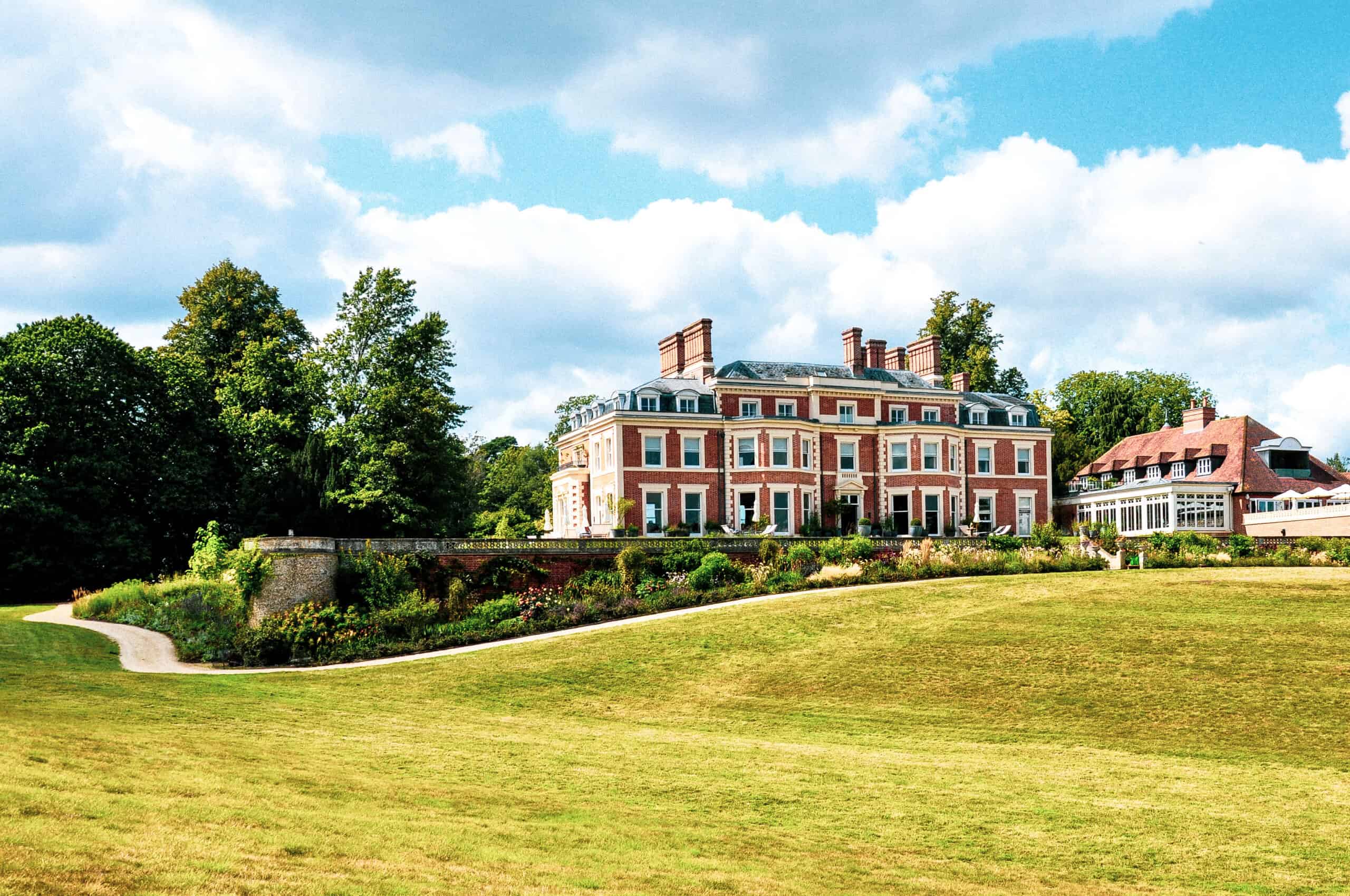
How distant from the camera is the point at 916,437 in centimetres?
5347

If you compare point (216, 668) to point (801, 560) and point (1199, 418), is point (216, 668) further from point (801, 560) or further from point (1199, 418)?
point (1199, 418)

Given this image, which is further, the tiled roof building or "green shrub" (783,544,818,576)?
the tiled roof building

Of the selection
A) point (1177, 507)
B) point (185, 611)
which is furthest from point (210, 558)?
point (1177, 507)

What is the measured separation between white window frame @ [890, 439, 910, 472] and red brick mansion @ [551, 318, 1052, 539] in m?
0.06

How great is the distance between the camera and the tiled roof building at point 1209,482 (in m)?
54.4

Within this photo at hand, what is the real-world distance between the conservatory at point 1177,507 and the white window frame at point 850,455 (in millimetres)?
12341

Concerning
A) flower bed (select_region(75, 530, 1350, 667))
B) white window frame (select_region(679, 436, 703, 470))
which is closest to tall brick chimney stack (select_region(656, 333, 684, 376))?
white window frame (select_region(679, 436, 703, 470))

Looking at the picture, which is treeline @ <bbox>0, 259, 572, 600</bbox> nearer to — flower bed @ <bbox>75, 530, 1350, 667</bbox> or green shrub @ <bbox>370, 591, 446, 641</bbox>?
flower bed @ <bbox>75, 530, 1350, 667</bbox>

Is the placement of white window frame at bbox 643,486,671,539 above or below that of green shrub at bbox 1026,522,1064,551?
above

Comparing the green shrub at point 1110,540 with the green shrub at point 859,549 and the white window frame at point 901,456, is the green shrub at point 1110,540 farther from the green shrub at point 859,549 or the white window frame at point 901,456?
the white window frame at point 901,456

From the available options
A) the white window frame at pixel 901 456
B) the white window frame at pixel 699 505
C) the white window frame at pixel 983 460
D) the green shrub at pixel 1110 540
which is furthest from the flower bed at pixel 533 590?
the white window frame at pixel 983 460

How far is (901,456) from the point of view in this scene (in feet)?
176

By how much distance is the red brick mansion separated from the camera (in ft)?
162

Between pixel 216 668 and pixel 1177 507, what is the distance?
1799 inches
